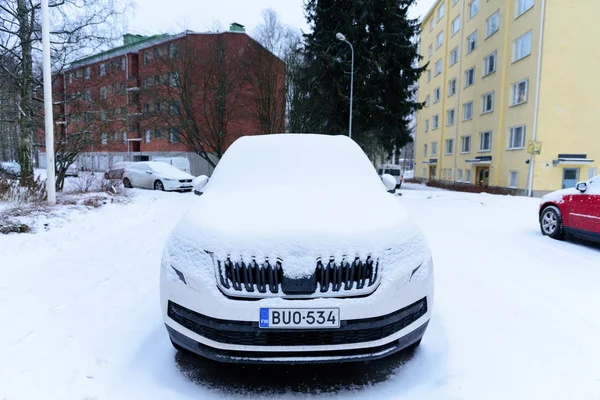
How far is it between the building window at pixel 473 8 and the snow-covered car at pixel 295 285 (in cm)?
3317

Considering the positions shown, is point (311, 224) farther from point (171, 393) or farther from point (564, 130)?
point (564, 130)

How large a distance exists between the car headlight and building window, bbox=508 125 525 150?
22.9 meters

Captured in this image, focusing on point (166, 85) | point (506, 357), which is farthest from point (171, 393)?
point (166, 85)

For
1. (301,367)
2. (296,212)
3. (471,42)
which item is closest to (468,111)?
(471,42)

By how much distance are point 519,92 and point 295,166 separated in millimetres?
24097

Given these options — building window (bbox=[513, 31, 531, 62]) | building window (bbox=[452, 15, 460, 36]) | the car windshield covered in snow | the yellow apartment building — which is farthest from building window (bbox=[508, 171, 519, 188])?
the car windshield covered in snow

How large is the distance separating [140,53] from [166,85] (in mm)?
18346

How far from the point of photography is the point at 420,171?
42.2m

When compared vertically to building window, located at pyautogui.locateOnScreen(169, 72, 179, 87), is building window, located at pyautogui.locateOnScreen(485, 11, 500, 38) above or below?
above

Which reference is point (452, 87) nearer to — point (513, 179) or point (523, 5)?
point (523, 5)

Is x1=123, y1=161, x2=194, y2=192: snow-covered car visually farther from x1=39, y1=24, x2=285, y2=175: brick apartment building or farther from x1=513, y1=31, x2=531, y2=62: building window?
x1=513, y1=31, x2=531, y2=62: building window

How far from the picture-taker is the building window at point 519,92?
849 inches

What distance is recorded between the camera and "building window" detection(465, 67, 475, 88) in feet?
94.9

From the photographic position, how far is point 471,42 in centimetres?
2961
